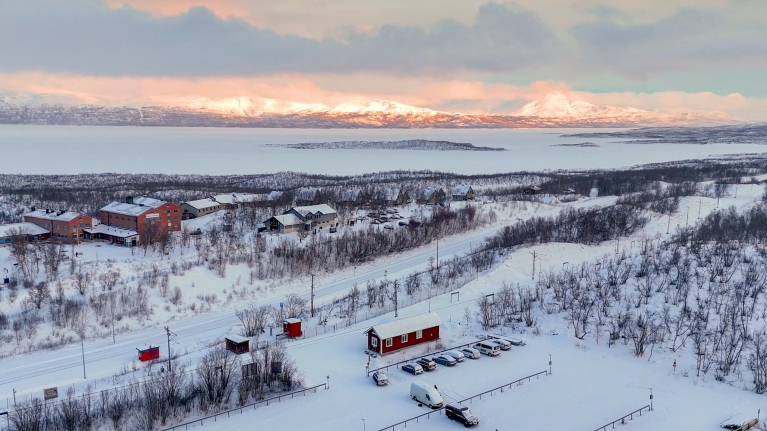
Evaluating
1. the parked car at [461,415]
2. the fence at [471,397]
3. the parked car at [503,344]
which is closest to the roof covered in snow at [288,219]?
the parked car at [503,344]

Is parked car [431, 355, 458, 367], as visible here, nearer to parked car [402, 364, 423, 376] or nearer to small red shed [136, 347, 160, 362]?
parked car [402, 364, 423, 376]

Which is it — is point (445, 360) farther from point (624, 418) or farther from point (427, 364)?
point (624, 418)

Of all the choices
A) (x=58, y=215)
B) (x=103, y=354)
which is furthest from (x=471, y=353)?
(x=58, y=215)

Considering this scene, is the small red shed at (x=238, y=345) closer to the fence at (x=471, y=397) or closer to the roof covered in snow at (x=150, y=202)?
the fence at (x=471, y=397)

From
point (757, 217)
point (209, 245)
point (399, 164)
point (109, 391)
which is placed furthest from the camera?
point (399, 164)

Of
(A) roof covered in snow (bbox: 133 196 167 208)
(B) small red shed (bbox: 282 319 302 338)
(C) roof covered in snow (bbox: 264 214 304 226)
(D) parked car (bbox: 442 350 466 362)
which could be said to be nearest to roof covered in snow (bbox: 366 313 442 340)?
(D) parked car (bbox: 442 350 466 362)

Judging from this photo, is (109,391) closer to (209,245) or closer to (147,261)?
(147,261)

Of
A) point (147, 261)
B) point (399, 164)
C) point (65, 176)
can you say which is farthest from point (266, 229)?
point (399, 164)
